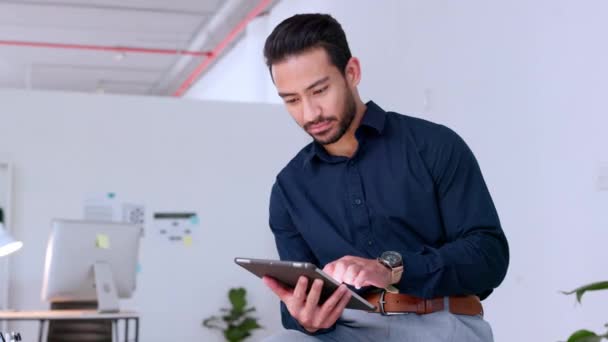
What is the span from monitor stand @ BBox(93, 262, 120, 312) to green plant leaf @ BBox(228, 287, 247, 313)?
111 inches

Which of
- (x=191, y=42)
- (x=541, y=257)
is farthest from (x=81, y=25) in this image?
(x=541, y=257)

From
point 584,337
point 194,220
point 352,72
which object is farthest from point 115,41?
point 584,337

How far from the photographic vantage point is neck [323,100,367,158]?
206 cm

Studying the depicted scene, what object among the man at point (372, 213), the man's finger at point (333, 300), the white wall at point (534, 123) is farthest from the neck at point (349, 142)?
the white wall at point (534, 123)

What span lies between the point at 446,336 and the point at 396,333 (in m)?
0.10

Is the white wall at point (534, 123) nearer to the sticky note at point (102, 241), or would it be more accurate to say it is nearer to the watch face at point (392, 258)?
the sticky note at point (102, 241)

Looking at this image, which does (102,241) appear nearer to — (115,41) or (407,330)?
(407,330)

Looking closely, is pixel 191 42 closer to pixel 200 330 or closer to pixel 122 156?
pixel 122 156

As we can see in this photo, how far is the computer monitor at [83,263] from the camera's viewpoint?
5223 mm

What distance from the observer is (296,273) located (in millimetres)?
1723

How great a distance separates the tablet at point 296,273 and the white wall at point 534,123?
113 inches

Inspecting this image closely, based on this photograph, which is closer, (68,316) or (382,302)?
(382,302)

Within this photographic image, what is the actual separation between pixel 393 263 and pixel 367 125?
0.36 meters

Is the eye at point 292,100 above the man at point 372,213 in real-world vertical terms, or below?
above
